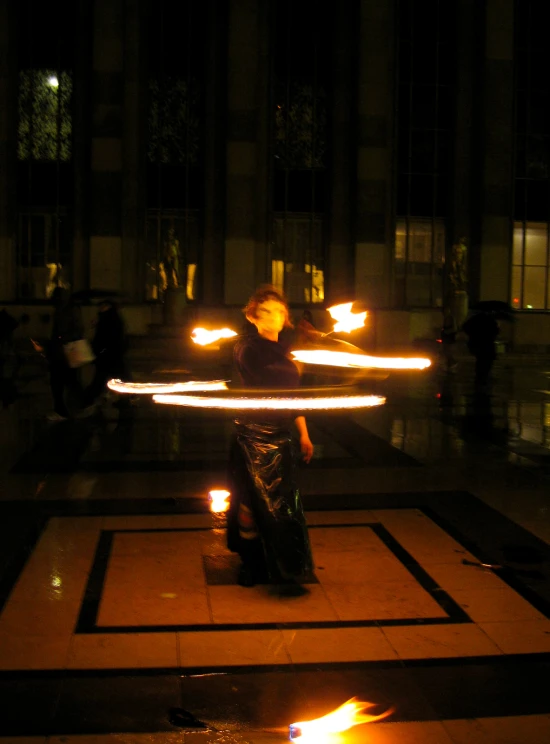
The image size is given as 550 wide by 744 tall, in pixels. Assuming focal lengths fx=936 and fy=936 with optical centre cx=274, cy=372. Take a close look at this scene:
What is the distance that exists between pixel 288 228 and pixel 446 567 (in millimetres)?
25202

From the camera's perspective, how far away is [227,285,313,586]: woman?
20.0ft

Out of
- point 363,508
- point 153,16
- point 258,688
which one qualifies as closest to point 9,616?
point 258,688

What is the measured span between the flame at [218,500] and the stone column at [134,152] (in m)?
20.6

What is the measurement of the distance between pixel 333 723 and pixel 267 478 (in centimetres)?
211

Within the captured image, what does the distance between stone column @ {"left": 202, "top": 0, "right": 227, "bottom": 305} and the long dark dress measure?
79.6ft

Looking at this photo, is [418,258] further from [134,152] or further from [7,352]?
[7,352]

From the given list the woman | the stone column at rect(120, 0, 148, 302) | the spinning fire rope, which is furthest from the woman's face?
the stone column at rect(120, 0, 148, 302)

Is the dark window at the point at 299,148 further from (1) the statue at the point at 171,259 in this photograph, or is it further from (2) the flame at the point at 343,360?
(2) the flame at the point at 343,360

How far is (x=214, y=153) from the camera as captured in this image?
99.6ft

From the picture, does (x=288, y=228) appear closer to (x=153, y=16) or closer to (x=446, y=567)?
(x=153, y=16)

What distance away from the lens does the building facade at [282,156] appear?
1155 inches

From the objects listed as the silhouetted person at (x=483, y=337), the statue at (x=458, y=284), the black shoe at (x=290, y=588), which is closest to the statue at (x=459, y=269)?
the statue at (x=458, y=284)

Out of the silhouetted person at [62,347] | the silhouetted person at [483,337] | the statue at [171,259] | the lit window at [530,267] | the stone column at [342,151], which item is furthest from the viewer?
the lit window at [530,267]

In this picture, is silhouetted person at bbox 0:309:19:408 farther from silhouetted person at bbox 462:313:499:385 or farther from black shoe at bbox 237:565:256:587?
black shoe at bbox 237:565:256:587
